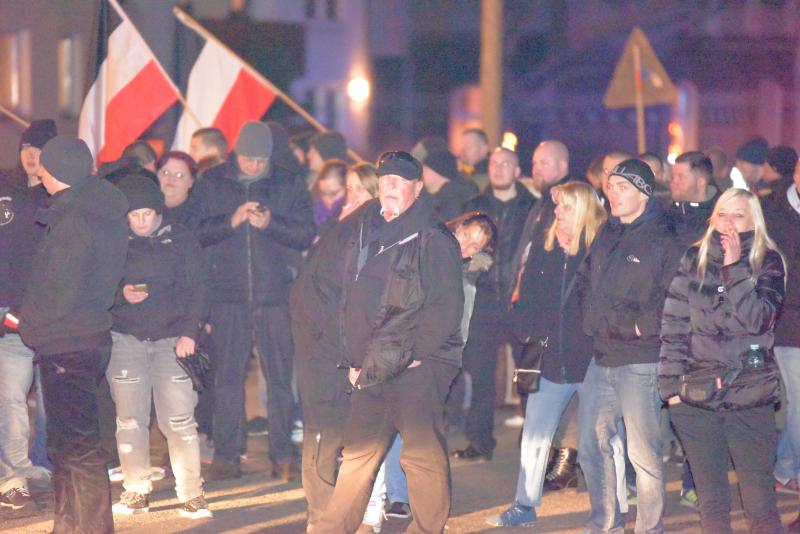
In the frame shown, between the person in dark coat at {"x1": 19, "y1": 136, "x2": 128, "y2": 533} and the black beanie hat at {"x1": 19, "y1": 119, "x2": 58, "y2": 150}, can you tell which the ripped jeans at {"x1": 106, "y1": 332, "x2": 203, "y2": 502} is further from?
the black beanie hat at {"x1": 19, "y1": 119, "x2": 58, "y2": 150}

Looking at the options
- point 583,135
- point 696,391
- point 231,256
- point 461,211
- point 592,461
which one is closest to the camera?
point 696,391

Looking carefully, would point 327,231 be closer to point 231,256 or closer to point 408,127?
point 231,256

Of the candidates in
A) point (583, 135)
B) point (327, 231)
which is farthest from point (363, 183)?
point (583, 135)

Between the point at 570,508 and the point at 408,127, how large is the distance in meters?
36.0

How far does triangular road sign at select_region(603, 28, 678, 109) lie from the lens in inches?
519

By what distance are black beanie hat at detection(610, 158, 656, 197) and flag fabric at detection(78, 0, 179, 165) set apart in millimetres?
4681

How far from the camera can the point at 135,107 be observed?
10.6 m

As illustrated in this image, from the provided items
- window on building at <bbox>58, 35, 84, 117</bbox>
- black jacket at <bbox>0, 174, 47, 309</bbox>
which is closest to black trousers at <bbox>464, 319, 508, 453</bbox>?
black jacket at <bbox>0, 174, 47, 309</bbox>

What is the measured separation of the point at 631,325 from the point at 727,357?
1.95 ft

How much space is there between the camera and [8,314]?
8.15 metres

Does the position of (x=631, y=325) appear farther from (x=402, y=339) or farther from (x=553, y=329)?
(x=402, y=339)

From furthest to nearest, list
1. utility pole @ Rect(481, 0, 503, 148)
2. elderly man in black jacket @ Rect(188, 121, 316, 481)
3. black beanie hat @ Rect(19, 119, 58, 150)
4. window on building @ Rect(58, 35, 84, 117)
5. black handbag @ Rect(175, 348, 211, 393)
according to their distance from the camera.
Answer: window on building @ Rect(58, 35, 84, 117) → utility pole @ Rect(481, 0, 503, 148) → elderly man in black jacket @ Rect(188, 121, 316, 481) → black beanie hat @ Rect(19, 119, 58, 150) → black handbag @ Rect(175, 348, 211, 393)

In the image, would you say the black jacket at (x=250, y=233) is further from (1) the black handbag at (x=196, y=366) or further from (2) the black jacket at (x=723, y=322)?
(2) the black jacket at (x=723, y=322)

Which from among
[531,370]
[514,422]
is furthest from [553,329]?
[514,422]
